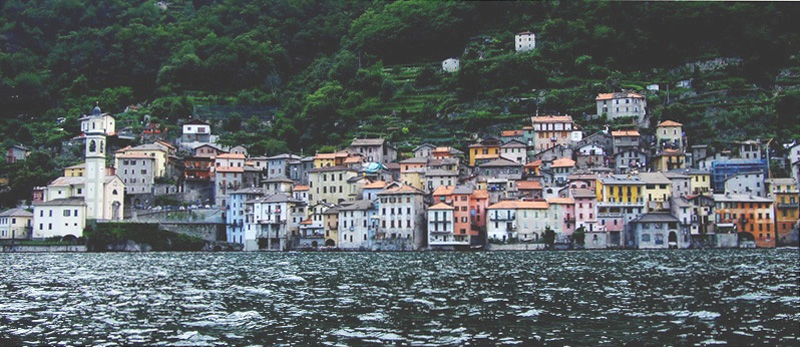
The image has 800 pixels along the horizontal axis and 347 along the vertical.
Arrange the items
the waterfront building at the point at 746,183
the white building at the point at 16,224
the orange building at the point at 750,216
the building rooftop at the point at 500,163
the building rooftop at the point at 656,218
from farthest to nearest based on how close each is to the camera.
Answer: the building rooftop at the point at 500,163 → the white building at the point at 16,224 → the waterfront building at the point at 746,183 → the orange building at the point at 750,216 → the building rooftop at the point at 656,218

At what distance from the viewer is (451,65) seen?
469ft

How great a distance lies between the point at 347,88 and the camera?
144 metres

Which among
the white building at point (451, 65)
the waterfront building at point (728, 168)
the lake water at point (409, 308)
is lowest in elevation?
the lake water at point (409, 308)

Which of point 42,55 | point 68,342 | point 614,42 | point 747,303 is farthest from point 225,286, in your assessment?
point 42,55

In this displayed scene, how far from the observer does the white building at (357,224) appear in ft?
302

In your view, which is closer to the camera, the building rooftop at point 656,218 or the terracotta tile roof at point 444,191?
the building rooftop at point 656,218

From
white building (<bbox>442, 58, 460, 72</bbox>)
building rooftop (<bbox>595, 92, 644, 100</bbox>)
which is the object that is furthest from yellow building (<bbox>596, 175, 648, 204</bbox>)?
white building (<bbox>442, 58, 460, 72</bbox>)

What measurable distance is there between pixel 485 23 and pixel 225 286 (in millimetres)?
125926

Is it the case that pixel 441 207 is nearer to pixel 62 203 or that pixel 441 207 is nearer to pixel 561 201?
pixel 561 201

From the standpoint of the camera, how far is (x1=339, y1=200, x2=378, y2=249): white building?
302ft

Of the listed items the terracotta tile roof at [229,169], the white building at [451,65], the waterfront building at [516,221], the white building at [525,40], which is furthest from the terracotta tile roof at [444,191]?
the white building at [525,40]

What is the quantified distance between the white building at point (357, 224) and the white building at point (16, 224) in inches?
1376

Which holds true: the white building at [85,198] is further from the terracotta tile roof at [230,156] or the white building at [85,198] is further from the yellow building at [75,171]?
the terracotta tile roof at [230,156]

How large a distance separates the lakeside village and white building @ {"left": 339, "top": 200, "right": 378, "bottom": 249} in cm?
13
